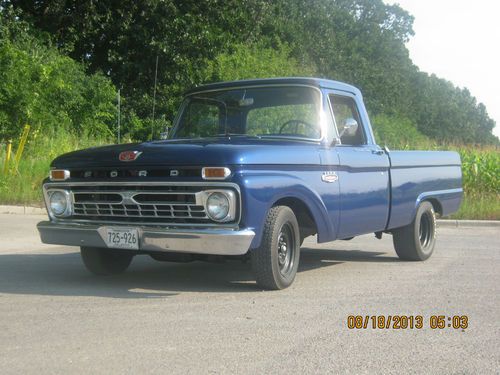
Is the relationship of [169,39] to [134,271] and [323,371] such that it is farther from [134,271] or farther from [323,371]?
[323,371]

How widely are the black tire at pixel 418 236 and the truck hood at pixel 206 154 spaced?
91.9 inches

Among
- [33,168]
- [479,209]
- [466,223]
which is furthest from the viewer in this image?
[33,168]

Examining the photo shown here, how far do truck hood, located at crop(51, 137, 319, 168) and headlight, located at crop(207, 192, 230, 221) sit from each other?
0.28 m

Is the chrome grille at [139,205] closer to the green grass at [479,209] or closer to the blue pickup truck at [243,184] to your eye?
the blue pickup truck at [243,184]

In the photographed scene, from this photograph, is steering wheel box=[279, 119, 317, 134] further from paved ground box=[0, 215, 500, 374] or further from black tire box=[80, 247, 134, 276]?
black tire box=[80, 247, 134, 276]

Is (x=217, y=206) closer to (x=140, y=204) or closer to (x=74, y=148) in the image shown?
(x=140, y=204)

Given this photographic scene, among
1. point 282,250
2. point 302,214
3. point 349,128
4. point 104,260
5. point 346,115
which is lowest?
point 104,260

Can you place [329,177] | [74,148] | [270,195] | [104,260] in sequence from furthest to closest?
[74,148]
[104,260]
[329,177]
[270,195]

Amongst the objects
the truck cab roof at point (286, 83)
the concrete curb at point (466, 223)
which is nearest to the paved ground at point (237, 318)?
the truck cab roof at point (286, 83)

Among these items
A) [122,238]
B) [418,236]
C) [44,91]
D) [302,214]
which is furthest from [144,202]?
[44,91]

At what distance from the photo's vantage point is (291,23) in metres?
39.7

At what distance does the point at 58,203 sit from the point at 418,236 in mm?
4413

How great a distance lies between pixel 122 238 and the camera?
6.23 metres

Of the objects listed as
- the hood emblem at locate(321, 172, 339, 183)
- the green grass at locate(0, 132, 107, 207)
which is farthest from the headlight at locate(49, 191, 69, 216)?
the green grass at locate(0, 132, 107, 207)
